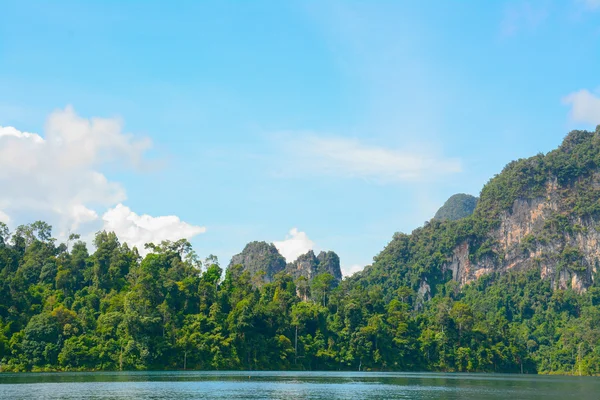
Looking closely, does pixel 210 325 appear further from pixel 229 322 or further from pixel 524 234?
pixel 524 234

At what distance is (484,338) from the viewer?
384ft

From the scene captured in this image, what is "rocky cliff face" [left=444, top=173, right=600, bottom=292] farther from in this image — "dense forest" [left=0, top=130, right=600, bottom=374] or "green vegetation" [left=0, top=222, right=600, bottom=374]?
"green vegetation" [left=0, top=222, right=600, bottom=374]

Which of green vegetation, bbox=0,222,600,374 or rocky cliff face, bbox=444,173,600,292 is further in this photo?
rocky cliff face, bbox=444,173,600,292

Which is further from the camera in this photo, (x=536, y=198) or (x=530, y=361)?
(x=536, y=198)

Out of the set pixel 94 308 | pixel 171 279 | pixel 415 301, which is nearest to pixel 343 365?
pixel 171 279

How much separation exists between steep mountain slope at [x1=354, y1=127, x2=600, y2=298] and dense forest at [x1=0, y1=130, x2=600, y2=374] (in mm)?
6486

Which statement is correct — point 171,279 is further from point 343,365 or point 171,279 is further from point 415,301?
point 415,301

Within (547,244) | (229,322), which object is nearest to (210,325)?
(229,322)

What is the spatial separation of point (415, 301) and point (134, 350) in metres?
106

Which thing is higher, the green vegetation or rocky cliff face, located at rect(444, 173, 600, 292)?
rocky cliff face, located at rect(444, 173, 600, 292)

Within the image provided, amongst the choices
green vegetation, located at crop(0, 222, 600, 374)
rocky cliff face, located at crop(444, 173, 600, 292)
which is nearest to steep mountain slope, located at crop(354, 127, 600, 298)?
rocky cliff face, located at crop(444, 173, 600, 292)

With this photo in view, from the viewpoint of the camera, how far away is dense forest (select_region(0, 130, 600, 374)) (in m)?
86.6

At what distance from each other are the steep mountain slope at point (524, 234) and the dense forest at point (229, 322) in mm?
6486

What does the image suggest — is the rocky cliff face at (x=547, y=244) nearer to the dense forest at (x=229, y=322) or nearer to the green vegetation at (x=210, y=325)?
the dense forest at (x=229, y=322)
